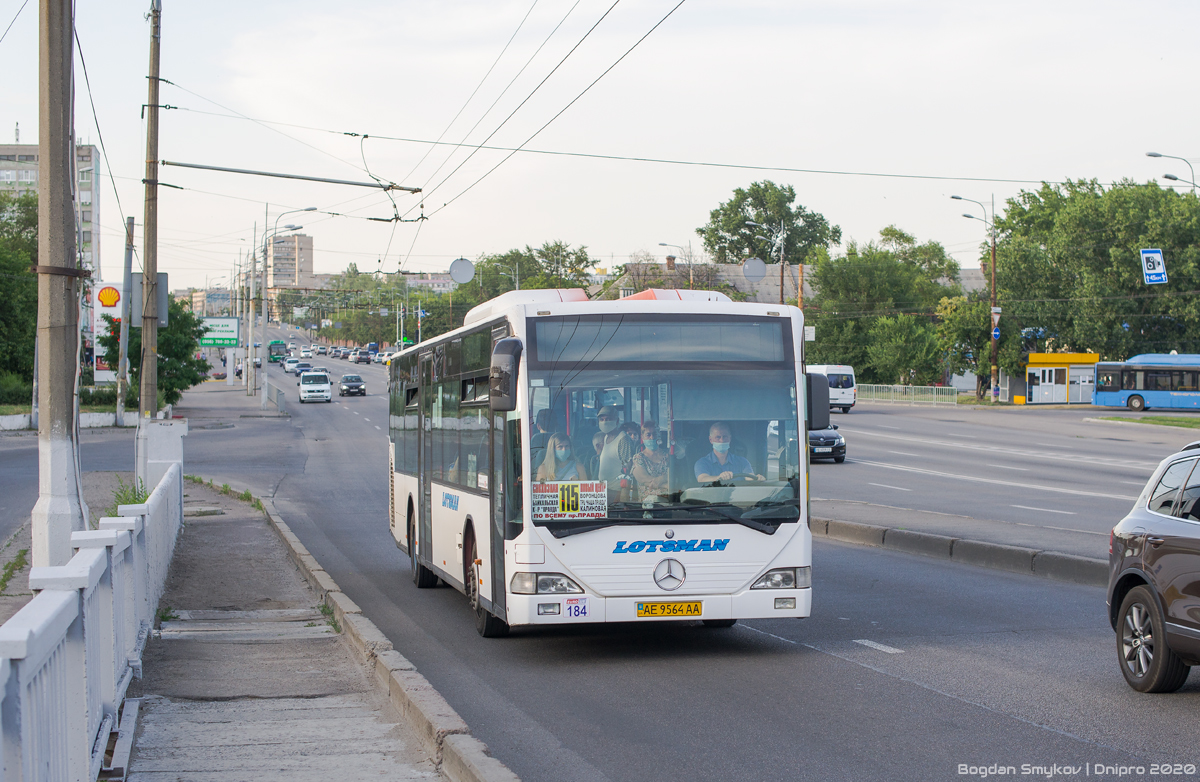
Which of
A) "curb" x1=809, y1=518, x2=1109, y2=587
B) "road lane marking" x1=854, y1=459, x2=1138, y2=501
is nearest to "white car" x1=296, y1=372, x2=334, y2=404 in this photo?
"road lane marking" x1=854, y1=459, x2=1138, y2=501

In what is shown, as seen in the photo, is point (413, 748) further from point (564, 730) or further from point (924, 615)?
point (924, 615)

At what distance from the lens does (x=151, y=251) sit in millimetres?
19312

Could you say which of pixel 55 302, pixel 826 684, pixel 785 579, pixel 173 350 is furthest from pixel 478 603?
pixel 173 350

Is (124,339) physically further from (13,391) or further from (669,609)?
(669,609)

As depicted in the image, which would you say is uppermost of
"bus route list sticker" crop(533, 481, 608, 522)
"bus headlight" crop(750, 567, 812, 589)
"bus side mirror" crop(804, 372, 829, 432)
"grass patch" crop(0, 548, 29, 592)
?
"bus side mirror" crop(804, 372, 829, 432)

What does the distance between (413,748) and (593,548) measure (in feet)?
7.67

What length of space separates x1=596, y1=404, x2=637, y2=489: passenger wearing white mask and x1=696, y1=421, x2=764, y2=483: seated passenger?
53cm

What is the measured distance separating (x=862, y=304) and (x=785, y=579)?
82217 millimetres

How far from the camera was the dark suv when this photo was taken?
21.6 ft

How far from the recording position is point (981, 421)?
162ft

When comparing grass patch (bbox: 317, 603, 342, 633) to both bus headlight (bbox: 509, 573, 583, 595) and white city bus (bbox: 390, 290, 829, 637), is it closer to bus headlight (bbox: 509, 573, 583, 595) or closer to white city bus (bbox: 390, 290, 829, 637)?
white city bus (bbox: 390, 290, 829, 637)

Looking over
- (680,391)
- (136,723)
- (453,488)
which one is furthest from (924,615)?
(136,723)

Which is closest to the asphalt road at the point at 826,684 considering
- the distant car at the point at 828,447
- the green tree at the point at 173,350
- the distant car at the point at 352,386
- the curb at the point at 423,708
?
the curb at the point at 423,708

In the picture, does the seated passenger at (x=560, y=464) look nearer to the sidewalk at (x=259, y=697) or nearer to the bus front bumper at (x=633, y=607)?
the bus front bumper at (x=633, y=607)
